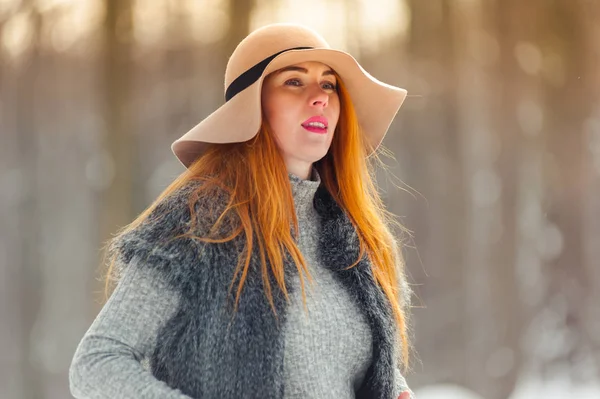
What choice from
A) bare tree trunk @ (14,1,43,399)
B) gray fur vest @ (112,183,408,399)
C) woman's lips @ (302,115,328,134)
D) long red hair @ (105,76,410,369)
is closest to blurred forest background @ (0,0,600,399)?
bare tree trunk @ (14,1,43,399)

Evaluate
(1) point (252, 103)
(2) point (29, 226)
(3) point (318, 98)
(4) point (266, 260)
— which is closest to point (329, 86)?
(3) point (318, 98)

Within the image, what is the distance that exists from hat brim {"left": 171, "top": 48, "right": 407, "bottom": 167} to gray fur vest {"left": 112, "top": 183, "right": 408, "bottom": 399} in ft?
0.43

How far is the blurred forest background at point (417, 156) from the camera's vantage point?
87.6 inches

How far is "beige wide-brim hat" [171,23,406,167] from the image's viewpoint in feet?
3.64

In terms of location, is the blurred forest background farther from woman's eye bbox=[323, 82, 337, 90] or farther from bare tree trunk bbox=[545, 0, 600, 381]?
woman's eye bbox=[323, 82, 337, 90]

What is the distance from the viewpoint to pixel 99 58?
2.26 m

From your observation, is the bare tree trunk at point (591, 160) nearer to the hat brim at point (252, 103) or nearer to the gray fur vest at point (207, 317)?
the hat brim at point (252, 103)

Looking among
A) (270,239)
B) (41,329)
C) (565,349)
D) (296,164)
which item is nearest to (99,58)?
(41,329)

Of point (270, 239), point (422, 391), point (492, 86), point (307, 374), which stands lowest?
point (422, 391)

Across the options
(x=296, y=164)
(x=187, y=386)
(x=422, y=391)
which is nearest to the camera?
(x=187, y=386)

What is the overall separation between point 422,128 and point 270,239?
5.04 ft

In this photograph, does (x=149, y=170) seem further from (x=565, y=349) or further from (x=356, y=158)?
(x=565, y=349)

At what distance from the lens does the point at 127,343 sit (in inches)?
35.6

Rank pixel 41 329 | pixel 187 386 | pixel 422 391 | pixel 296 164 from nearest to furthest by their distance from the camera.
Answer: pixel 187 386 → pixel 296 164 → pixel 41 329 → pixel 422 391
